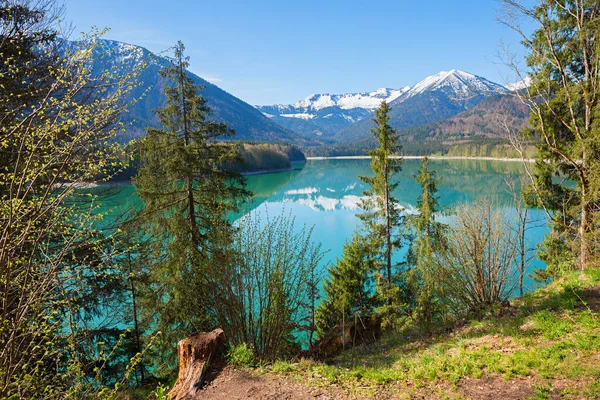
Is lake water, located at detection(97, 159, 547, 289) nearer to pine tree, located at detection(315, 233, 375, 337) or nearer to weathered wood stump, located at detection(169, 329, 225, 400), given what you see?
pine tree, located at detection(315, 233, 375, 337)

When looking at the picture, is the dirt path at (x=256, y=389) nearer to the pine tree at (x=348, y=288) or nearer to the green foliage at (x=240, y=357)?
the green foliage at (x=240, y=357)

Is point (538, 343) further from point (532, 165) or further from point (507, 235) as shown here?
point (532, 165)

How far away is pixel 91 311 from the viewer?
958 centimetres

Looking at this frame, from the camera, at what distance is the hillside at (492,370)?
4.02 m

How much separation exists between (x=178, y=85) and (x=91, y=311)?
7.15 metres

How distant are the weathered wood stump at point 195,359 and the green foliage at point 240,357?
0.18 meters

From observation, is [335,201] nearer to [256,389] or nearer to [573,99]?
[573,99]

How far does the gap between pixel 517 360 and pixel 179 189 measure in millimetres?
9592

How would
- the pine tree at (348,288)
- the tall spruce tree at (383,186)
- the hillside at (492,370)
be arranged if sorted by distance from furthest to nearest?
the tall spruce tree at (383,186) → the pine tree at (348,288) → the hillside at (492,370)

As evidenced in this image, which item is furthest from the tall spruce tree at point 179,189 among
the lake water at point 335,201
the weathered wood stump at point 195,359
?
the lake water at point 335,201

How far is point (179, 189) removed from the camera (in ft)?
35.6

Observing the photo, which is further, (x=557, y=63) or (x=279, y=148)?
(x=279, y=148)

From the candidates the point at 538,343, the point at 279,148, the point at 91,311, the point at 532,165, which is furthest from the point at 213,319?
the point at 279,148

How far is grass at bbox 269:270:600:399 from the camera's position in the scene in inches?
159
